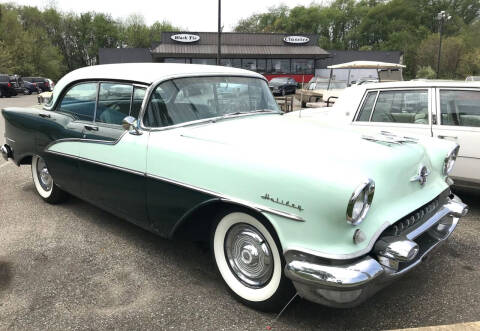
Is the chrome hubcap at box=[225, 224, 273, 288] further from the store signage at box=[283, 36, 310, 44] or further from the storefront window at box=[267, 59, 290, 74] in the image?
the store signage at box=[283, 36, 310, 44]

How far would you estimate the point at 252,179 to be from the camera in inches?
94.0

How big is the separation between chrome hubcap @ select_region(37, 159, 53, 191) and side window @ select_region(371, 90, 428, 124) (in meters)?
4.08

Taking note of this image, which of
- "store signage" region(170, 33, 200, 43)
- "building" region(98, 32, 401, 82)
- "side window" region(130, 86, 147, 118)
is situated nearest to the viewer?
"side window" region(130, 86, 147, 118)

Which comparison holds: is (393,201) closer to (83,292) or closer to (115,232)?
(83,292)

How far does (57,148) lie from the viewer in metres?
4.05

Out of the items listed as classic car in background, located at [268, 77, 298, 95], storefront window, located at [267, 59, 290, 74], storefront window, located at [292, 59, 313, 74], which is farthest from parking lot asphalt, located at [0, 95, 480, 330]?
storefront window, located at [292, 59, 313, 74]

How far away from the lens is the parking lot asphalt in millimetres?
2504

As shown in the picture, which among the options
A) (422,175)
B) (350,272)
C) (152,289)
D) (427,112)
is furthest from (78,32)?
(350,272)

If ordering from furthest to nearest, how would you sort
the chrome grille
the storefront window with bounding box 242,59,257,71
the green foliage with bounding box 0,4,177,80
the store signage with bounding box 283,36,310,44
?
1. the green foliage with bounding box 0,4,177,80
2. the store signage with bounding box 283,36,310,44
3. the storefront window with bounding box 242,59,257,71
4. the chrome grille

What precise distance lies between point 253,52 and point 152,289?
117 feet

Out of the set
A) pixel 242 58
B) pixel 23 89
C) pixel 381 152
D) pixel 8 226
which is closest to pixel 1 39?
pixel 23 89

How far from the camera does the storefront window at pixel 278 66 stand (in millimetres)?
37281

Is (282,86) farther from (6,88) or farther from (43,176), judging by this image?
(43,176)

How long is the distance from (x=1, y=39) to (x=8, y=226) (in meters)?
51.5
